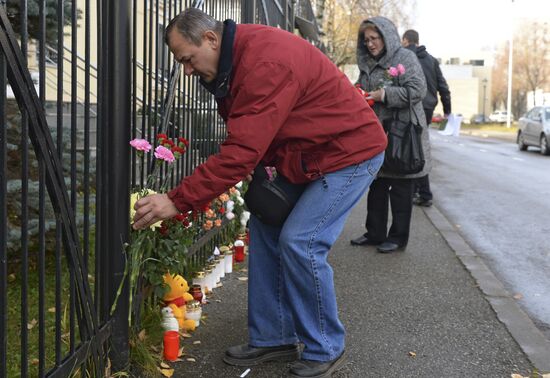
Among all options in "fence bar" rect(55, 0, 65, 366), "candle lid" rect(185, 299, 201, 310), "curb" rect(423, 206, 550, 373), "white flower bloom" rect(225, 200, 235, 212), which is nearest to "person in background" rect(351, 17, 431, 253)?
"curb" rect(423, 206, 550, 373)

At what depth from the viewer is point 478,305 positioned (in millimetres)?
4578

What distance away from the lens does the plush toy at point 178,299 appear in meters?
3.79

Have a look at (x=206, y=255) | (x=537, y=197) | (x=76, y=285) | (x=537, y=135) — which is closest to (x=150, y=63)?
(x=76, y=285)

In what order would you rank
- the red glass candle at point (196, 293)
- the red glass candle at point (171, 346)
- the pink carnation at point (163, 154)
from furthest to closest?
the red glass candle at point (196, 293) < the red glass candle at point (171, 346) < the pink carnation at point (163, 154)

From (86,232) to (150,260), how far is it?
1.68ft

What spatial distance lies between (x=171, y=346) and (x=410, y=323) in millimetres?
1464

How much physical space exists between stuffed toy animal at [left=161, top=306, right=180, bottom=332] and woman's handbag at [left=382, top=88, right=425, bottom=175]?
2701mm

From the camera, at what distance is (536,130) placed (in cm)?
2353

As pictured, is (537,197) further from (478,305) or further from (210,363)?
(210,363)

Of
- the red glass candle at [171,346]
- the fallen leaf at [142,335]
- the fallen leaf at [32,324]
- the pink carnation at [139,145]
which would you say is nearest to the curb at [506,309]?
the red glass candle at [171,346]

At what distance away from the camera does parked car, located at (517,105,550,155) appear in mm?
22389

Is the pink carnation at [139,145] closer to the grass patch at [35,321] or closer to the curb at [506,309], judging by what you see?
the grass patch at [35,321]

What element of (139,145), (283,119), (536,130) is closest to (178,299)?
(139,145)

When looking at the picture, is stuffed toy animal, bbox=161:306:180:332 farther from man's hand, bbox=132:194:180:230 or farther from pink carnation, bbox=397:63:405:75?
pink carnation, bbox=397:63:405:75
